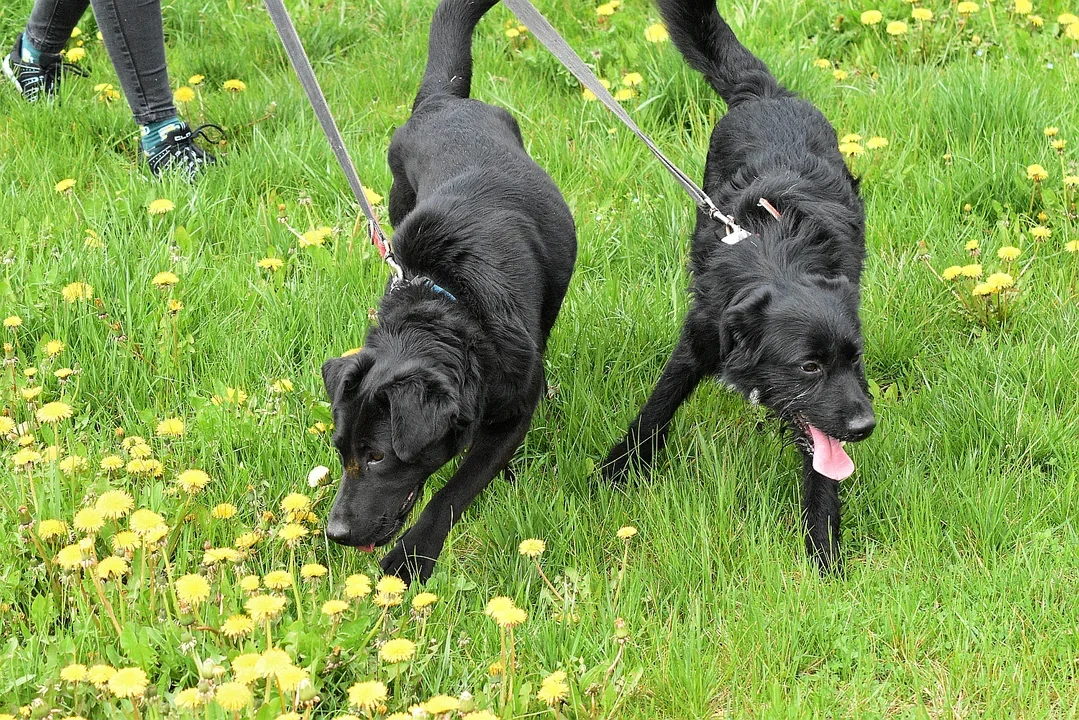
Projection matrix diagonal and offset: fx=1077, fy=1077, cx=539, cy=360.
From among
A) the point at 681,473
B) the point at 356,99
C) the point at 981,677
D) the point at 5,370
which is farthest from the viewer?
the point at 356,99

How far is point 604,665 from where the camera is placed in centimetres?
254

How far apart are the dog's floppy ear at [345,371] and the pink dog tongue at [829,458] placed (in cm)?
132

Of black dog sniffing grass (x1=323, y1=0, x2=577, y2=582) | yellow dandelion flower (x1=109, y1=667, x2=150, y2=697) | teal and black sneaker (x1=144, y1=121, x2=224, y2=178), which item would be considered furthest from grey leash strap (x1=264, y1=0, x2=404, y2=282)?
teal and black sneaker (x1=144, y1=121, x2=224, y2=178)

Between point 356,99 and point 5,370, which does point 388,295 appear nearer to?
point 5,370

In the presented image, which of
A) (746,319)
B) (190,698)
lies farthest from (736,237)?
(190,698)

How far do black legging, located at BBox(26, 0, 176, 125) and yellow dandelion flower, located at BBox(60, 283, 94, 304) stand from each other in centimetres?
123

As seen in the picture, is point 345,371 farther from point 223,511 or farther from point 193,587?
point 193,587

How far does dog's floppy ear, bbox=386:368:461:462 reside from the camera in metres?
2.77

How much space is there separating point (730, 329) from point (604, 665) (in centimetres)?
116

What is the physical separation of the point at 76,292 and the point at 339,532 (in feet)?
5.54

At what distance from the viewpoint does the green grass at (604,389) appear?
2.65 m

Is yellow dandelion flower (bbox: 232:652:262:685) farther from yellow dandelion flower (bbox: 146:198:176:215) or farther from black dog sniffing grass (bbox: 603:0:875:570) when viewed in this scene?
yellow dandelion flower (bbox: 146:198:176:215)

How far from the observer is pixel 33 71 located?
5395 mm

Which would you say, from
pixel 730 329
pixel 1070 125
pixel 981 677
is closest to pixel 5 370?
pixel 730 329
